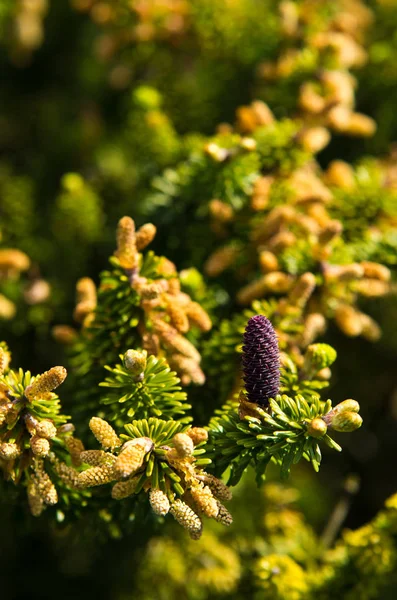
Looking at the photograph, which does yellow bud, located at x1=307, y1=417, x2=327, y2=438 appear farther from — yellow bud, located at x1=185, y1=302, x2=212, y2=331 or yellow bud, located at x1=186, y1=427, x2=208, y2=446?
yellow bud, located at x1=185, y1=302, x2=212, y2=331

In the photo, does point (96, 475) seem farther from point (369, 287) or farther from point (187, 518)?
point (369, 287)

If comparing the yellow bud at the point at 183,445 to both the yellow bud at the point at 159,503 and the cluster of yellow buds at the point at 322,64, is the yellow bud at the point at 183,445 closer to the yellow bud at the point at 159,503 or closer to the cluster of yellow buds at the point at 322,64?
the yellow bud at the point at 159,503

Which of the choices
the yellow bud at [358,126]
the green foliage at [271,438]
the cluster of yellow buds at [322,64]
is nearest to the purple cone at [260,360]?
the green foliage at [271,438]

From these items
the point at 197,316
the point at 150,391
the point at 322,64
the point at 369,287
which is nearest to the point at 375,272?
the point at 369,287

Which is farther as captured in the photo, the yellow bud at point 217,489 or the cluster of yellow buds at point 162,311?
the cluster of yellow buds at point 162,311

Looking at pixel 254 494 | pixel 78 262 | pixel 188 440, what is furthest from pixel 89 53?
pixel 188 440

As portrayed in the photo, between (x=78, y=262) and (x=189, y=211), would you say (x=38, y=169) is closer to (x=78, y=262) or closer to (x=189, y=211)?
(x=78, y=262)
